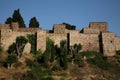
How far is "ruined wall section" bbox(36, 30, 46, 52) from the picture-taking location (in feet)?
162

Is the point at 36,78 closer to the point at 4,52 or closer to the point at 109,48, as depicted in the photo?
the point at 4,52

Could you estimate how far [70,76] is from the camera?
144ft

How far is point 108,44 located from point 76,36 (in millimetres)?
4522

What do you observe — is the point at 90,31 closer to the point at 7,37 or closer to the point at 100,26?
the point at 100,26

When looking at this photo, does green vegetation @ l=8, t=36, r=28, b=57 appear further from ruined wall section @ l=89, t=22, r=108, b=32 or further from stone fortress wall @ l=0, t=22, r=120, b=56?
ruined wall section @ l=89, t=22, r=108, b=32

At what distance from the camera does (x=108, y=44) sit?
5119cm

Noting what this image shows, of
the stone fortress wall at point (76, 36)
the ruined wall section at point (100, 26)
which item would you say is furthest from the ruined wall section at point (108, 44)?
the ruined wall section at point (100, 26)

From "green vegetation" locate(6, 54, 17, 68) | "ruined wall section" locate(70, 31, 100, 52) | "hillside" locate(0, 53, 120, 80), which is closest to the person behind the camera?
"hillside" locate(0, 53, 120, 80)

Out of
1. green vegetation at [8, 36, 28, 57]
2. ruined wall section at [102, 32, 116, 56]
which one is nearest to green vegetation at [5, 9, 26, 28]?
green vegetation at [8, 36, 28, 57]

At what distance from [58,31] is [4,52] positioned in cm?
832

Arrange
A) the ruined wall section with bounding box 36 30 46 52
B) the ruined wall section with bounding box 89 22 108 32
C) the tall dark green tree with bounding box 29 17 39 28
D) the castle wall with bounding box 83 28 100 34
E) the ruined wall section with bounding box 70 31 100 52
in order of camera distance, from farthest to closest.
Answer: the tall dark green tree with bounding box 29 17 39 28, the ruined wall section with bounding box 89 22 108 32, the castle wall with bounding box 83 28 100 34, the ruined wall section with bounding box 70 31 100 52, the ruined wall section with bounding box 36 30 46 52

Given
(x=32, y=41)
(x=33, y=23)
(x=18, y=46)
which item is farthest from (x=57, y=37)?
(x=33, y=23)

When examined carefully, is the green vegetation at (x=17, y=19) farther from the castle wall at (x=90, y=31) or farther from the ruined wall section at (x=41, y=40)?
the castle wall at (x=90, y=31)

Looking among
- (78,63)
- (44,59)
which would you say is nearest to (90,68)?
(78,63)
